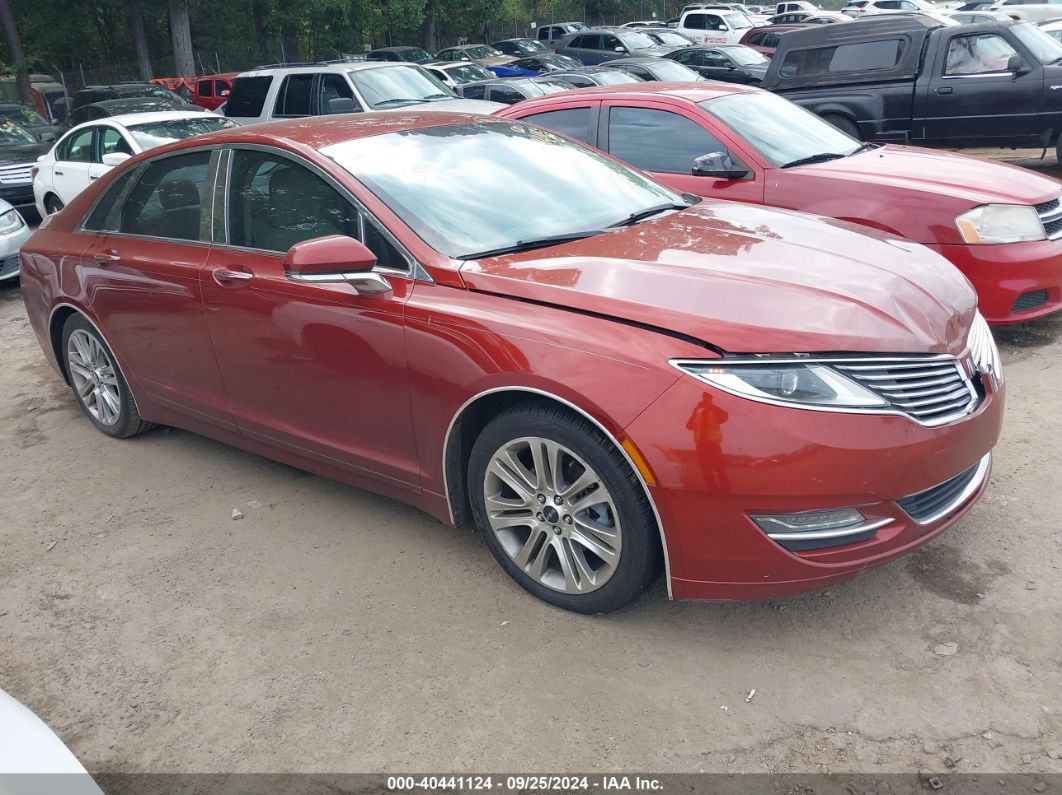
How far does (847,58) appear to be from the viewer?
10.5 m

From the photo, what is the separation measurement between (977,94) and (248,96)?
9.07 metres

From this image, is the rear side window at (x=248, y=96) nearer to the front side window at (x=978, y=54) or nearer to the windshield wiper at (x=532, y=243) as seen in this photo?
the front side window at (x=978, y=54)

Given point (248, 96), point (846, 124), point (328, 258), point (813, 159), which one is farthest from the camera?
point (248, 96)

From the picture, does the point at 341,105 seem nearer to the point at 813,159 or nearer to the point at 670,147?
the point at 670,147

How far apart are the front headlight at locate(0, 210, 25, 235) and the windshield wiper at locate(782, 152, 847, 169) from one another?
7.41 m

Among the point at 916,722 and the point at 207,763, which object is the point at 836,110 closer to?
the point at 916,722

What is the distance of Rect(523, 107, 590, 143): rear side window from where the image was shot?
6559mm

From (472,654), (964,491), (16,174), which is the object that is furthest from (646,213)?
(16,174)

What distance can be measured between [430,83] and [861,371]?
10904 millimetres

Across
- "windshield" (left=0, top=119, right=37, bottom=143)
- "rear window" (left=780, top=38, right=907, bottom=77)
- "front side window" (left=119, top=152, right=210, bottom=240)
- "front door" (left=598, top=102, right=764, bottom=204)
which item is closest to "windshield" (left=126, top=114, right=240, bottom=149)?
"windshield" (left=0, top=119, right=37, bottom=143)

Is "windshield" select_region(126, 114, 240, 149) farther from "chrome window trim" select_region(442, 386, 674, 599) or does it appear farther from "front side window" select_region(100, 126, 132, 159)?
"chrome window trim" select_region(442, 386, 674, 599)

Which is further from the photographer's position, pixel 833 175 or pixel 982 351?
pixel 833 175

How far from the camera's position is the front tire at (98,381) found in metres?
4.92

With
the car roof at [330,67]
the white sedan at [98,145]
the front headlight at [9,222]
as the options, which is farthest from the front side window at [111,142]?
the car roof at [330,67]
